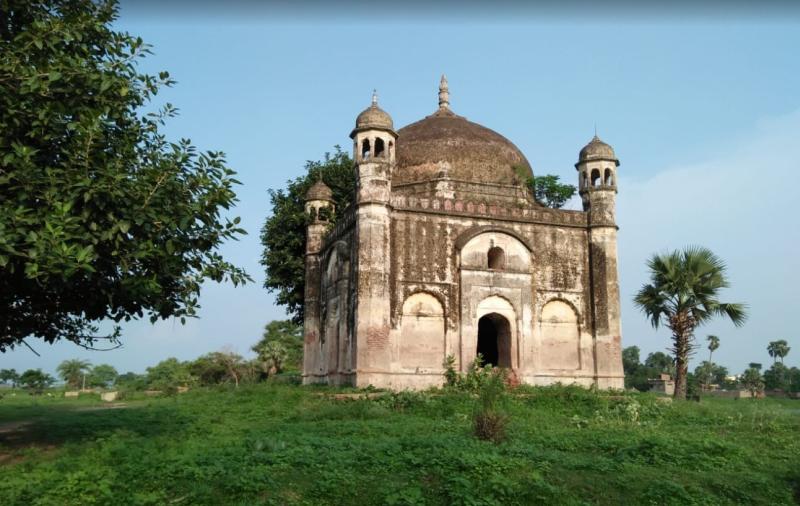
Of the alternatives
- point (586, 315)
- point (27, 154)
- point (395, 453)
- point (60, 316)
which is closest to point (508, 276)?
point (586, 315)

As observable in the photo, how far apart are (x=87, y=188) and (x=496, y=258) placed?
13.4 meters

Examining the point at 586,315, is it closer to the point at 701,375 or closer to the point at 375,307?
the point at 375,307

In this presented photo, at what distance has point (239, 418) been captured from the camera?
14438mm

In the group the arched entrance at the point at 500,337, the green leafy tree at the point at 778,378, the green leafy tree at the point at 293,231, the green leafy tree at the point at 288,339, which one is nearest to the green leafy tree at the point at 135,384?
the green leafy tree at the point at 288,339

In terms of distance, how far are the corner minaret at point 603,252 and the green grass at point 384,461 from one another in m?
4.75

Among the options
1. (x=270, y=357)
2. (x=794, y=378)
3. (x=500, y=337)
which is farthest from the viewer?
(x=794, y=378)

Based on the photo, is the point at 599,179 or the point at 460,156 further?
the point at 460,156

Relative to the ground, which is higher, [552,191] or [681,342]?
[552,191]

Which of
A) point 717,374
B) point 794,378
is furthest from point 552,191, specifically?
point 717,374

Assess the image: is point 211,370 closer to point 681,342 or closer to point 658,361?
point 681,342

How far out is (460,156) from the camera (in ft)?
72.9

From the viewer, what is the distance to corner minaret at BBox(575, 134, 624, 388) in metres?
19.6

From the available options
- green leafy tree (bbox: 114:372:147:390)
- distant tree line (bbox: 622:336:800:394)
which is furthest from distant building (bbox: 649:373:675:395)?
green leafy tree (bbox: 114:372:147:390)

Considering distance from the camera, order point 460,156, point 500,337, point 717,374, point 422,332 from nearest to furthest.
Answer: point 422,332 < point 500,337 < point 460,156 < point 717,374
